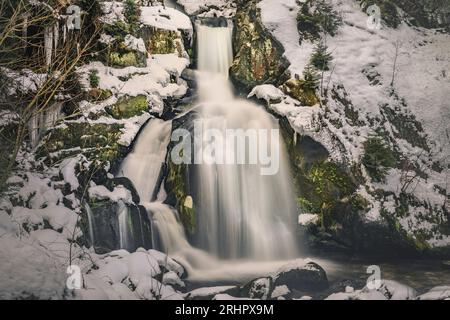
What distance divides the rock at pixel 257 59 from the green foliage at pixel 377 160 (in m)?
3.21

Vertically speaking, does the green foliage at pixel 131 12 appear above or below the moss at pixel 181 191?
above

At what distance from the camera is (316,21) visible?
1277 cm

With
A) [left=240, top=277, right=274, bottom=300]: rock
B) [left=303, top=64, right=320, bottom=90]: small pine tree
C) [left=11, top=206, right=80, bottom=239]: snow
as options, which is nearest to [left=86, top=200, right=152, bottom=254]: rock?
[left=11, top=206, right=80, bottom=239]: snow

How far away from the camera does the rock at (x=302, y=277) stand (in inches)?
281

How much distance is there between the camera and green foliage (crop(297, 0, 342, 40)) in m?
12.7

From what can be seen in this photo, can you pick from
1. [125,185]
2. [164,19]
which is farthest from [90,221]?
[164,19]

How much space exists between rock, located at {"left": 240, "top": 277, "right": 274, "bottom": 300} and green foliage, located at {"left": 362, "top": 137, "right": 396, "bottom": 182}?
4436 millimetres

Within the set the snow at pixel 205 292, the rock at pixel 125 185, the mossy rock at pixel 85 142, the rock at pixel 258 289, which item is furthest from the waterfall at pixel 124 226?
the rock at pixel 258 289

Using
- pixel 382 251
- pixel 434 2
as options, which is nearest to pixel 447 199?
pixel 382 251

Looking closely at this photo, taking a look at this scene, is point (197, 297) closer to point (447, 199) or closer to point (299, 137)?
point (299, 137)

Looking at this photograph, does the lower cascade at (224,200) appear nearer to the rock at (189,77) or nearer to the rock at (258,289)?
the rock at (258,289)

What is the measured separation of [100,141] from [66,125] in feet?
2.78

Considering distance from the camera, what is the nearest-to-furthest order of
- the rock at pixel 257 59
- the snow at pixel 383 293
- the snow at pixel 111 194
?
the snow at pixel 383 293
the snow at pixel 111 194
the rock at pixel 257 59

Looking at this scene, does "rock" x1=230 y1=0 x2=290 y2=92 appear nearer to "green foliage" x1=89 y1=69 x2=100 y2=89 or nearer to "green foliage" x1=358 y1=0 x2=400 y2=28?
"green foliage" x1=358 y1=0 x2=400 y2=28
